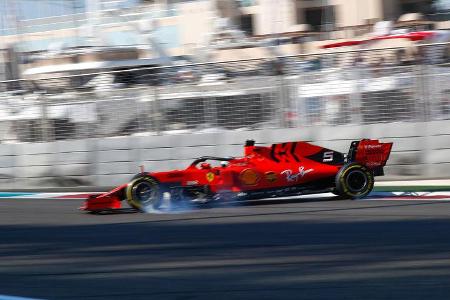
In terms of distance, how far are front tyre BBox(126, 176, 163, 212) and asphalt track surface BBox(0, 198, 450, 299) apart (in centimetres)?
17

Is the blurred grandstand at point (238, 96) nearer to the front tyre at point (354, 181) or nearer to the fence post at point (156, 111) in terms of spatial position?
the fence post at point (156, 111)

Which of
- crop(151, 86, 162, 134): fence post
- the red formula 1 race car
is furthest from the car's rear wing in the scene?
crop(151, 86, 162, 134): fence post

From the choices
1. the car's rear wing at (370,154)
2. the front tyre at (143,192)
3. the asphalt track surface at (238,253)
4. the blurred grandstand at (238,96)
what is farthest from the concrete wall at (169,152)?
the front tyre at (143,192)

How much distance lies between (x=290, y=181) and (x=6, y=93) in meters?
8.04

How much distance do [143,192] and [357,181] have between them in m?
3.07

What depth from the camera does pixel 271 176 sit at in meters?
10.9

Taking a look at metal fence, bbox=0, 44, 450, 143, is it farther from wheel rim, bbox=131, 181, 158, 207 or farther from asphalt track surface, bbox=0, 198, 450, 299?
wheel rim, bbox=131, 181, 158, 207

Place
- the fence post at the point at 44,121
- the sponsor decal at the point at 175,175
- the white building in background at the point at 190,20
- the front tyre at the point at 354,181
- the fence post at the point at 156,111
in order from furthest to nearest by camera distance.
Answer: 1. the white building in background at the point at 190,20
2. the fence post at the point at 44,121
3. the fence post at the point at 156,111
4. the front tyre at the point at 354,181
5. the sponsor decal at the point at 175,175

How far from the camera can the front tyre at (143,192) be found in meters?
10.7

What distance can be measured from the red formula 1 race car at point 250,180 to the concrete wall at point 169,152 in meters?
3.24

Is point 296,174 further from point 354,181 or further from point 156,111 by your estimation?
point 156,111

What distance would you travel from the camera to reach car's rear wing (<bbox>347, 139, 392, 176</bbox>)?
1120 cm

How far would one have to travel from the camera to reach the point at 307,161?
1102 cm

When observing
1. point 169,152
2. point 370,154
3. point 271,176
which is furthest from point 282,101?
point 271,176
